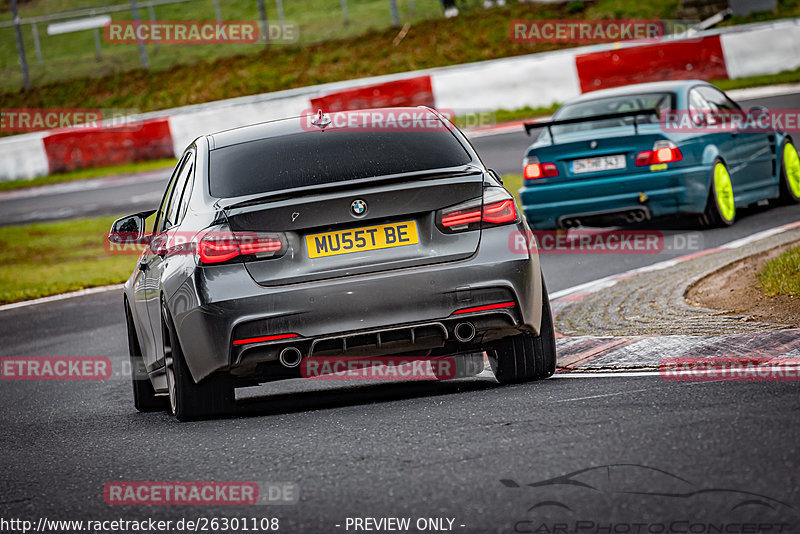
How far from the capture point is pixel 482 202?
6551 millimetres

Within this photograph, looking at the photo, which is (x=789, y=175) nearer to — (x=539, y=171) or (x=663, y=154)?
(x=663, y=154)

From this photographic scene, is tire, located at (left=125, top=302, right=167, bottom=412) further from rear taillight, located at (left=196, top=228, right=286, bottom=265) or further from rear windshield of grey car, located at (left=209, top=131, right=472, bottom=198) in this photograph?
rear taillight, located at (left=196, top=228, right=286, bottom=265)

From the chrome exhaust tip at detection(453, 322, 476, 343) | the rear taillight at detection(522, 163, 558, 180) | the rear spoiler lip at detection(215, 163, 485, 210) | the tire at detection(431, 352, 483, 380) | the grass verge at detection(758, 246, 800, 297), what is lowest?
the tire at detection(431, 352, 483, 380)

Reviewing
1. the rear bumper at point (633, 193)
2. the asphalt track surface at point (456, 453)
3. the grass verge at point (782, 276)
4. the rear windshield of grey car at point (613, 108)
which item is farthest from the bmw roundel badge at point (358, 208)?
the rear windshield of grey car at point (613, 108)

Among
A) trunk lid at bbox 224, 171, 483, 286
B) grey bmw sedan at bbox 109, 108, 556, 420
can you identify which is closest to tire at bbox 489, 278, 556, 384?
grey bmw sedan at bbox 109, 108, 556, 420

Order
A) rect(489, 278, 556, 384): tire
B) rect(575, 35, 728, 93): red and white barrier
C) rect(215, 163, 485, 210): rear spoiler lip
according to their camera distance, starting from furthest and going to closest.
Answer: rect(575, 35, 728, 93): red and white barrier → rect(489, 278, 556, 384): tire → rect(215, 163, 485, 210): rear spoiler lip

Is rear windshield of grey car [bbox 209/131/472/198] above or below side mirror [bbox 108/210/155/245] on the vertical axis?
above

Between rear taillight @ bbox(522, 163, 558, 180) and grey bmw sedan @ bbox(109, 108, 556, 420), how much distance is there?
6394 mm

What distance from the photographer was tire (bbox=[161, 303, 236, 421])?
6.71 meters

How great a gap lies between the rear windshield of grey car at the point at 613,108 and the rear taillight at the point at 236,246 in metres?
7.52

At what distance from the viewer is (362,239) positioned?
6.38m

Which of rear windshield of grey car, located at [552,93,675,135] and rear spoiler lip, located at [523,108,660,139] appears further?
rear windshield of grey car, located at [552,93,675,135]

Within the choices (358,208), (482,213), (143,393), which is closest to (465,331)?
(482,213)

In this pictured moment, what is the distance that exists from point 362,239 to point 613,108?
7692 mm
